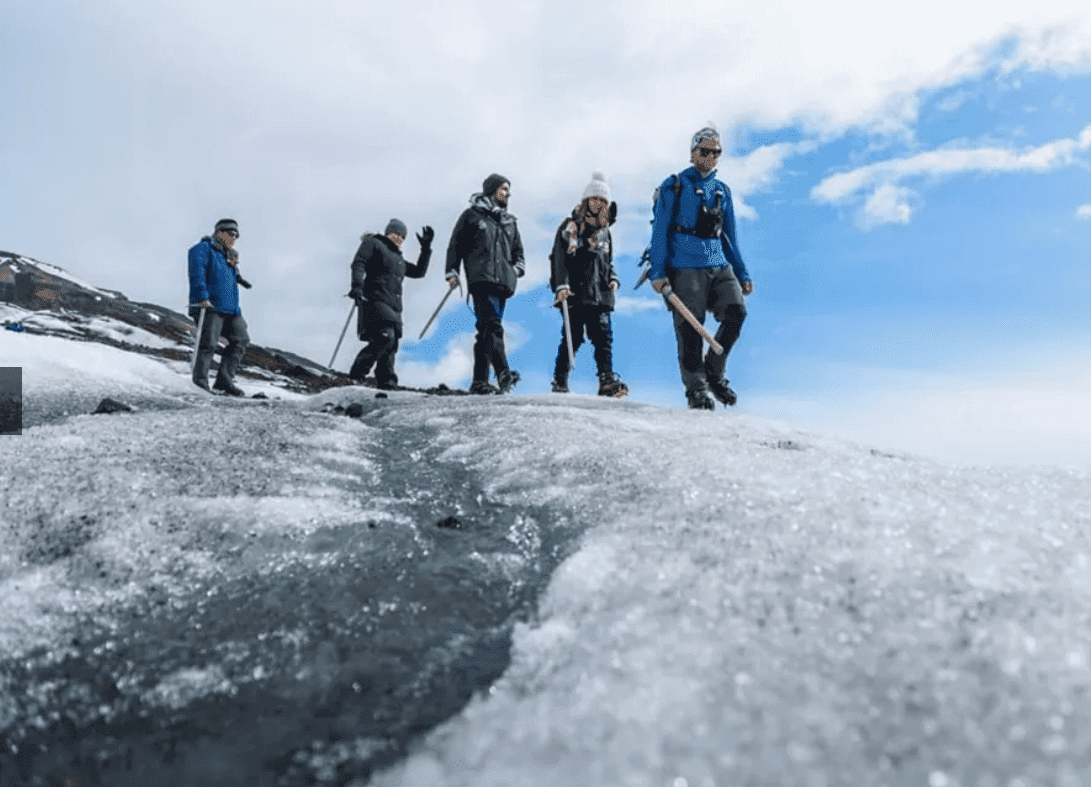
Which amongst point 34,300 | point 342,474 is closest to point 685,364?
point 342,474

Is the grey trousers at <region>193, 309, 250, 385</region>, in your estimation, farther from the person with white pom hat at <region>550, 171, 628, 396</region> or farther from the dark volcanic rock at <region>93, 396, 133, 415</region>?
the person with white pom hat at <region>550, 171, 628, 396</region>

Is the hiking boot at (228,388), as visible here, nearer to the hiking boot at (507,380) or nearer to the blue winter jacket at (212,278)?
the blue winter jacket at (212,278)

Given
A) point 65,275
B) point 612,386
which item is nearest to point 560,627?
point 612,386

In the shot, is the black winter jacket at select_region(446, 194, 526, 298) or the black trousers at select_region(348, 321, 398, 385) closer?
the black winter jacket at select_region(446, 194, 526, 298)

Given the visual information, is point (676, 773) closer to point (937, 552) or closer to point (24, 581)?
point (937, 552)

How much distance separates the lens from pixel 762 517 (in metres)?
2.86

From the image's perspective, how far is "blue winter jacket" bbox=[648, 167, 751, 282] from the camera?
8.17m

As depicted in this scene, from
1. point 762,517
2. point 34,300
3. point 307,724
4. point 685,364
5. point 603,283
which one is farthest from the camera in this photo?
point 34,300

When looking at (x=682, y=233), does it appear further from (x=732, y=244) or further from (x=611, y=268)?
(x=611, y=268)

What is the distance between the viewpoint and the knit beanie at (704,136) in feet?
26.6

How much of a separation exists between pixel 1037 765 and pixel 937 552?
888 millimetres

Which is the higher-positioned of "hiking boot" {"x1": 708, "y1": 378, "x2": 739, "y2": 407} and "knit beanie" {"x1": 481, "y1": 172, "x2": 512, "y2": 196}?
"knit beanie" {"x1": 481, "y1": 172, "x2": 512, "y2": 196}

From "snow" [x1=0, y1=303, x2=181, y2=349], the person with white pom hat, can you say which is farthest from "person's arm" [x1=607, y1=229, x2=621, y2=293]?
"snow" [x1=0, y1=303, x2=181, y2=349]

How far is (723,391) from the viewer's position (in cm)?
843
